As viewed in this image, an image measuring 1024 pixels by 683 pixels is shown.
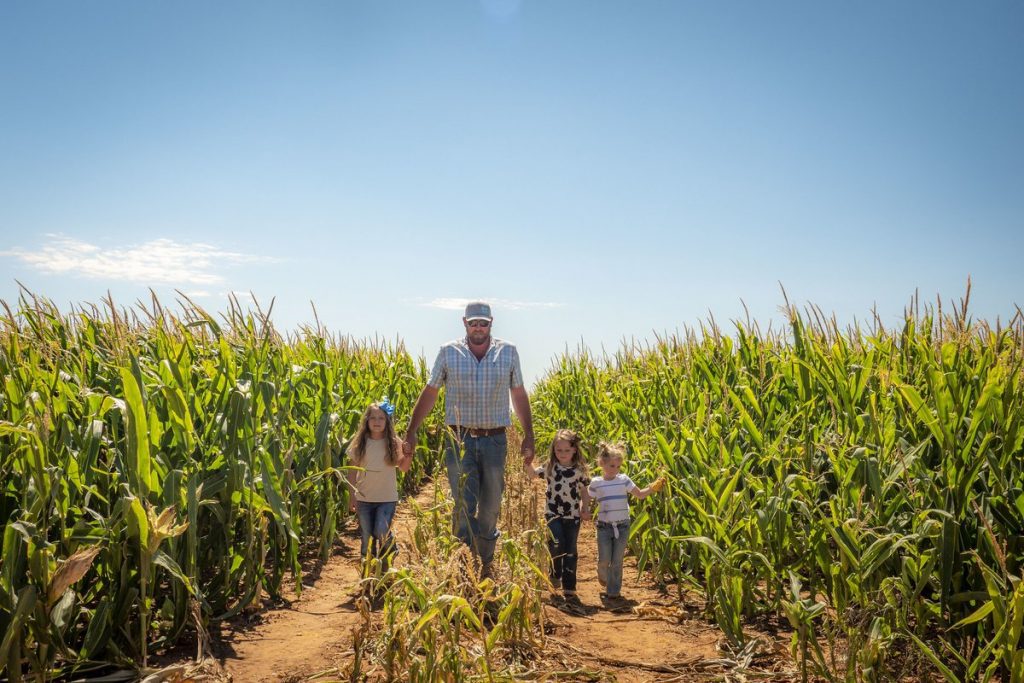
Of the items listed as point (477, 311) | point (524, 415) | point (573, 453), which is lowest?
point (573, 453)

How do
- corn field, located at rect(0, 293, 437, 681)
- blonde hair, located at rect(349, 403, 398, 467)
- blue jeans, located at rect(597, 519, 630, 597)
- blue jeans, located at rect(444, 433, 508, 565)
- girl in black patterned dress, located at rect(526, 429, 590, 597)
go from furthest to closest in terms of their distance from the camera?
blonde hair, located at rect(349, 403, 398, 467) → girl in black patterned dress, located at rect(526, 429, 590, 597) → blue jeans, located at rect(597, 519, 630, 597) → blue jeans, located at rect(444, 433, 508, 565) → corn field, located at rect(0, 293, 437, 681)

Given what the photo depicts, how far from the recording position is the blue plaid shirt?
16.7 ft

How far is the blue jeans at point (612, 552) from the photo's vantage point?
5.20 metres

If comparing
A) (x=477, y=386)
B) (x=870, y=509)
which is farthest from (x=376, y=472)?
(x=870, y=509)

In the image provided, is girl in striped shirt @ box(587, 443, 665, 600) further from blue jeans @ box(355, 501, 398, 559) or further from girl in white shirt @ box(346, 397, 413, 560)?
blue jeans @ box(355, 501, 398, 559)

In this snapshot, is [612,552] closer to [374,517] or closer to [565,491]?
[565,491]

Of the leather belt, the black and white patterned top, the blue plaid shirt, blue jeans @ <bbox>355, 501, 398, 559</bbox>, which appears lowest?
blue jeans @ <bbox>355, 501, 398, 559</bbox>

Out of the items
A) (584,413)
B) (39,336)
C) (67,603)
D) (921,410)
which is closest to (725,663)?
(921,410)

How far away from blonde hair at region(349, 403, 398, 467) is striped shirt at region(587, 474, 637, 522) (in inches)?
58.7

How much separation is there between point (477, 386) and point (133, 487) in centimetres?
228

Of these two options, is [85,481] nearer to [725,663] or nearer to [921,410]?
[725,663]

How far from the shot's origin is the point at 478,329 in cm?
511

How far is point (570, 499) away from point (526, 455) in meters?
0.55

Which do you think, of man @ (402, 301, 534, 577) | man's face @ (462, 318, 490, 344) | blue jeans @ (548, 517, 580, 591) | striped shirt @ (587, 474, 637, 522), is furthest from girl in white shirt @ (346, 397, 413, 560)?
striped shirt @ (587, 474, 637, 522)
